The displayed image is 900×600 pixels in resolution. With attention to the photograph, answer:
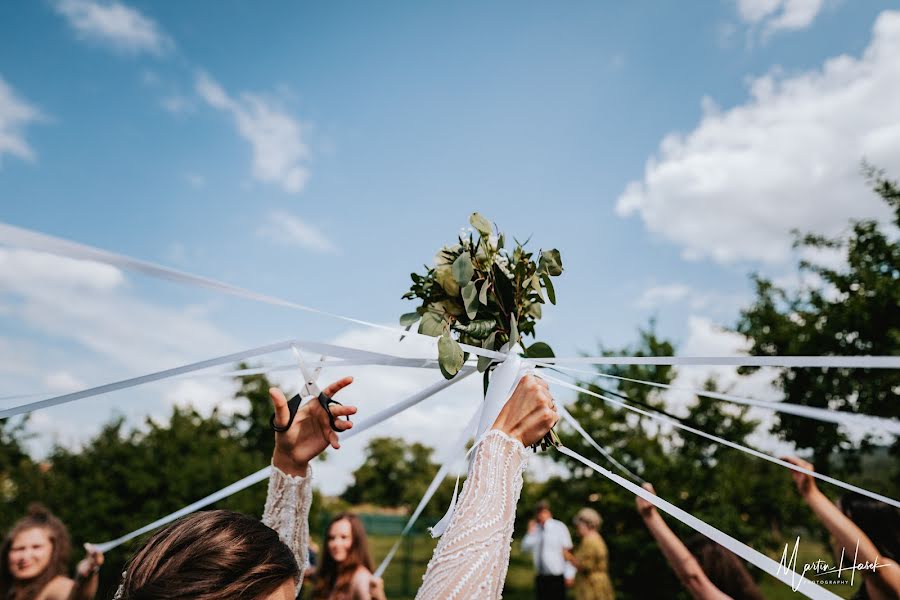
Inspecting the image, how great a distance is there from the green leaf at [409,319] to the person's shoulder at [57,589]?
3.82 m

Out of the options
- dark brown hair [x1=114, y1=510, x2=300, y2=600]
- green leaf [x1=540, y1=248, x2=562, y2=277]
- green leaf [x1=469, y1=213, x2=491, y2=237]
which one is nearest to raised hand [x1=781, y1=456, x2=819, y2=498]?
Answer: green leaf [x1=540, y1=248, x2=562, y2=277]

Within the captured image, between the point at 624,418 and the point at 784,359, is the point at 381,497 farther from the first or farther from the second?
the point at 784,359

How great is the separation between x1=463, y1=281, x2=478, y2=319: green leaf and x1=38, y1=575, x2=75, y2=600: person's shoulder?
4.17m

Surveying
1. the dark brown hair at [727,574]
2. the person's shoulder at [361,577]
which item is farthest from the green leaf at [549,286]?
the person's shoulder at [361,577]

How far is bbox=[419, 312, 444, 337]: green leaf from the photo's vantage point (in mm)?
2289

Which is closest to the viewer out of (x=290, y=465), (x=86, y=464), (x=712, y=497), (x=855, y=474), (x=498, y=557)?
(x=498, y=557)

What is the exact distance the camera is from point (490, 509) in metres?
1.47

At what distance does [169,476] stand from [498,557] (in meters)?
19.0

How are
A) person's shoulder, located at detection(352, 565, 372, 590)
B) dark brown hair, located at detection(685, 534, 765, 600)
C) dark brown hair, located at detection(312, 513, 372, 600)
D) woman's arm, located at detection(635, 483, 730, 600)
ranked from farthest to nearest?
dark brown hair, located at detection(312, 513, 372, 600) < person's shoulder, located at detection(352, 565, 372, 590) < dark brown hair, located at detection(685, 534, 765, 600) < woman's arm, located at detection(635, 483, 730, 600)

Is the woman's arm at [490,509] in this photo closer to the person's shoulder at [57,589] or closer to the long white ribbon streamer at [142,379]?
the long white ribbon streamer at [142,379]

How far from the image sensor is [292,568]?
1.58 m

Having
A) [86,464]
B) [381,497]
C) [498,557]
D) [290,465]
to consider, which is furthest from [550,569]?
[381,497]

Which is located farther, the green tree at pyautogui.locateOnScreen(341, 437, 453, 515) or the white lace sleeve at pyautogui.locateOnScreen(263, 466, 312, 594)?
the green tree at pyautogui.locateOnScreen(341, 437, 453, 515)

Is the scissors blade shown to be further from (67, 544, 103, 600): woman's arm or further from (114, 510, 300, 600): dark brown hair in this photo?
(67, 544, 103, 600): woman's arm
